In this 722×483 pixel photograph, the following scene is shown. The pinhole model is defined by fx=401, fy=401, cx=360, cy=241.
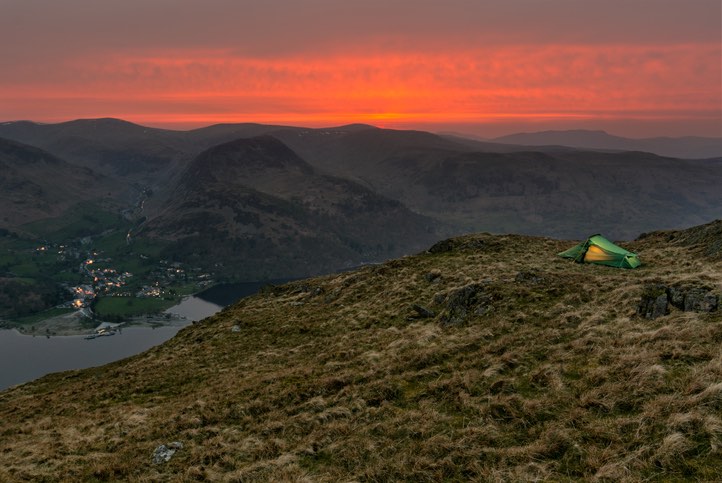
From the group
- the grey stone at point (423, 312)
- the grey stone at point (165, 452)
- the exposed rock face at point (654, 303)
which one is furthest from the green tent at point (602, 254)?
the grey stone at point (165, 452)

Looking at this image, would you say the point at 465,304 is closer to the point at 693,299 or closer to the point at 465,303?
the point at 465,303

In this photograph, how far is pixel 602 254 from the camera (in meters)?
40.8

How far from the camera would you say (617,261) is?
3912 centimetres

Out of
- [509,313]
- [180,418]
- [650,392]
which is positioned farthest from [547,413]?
[180,418]

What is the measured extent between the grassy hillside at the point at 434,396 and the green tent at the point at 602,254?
2.22 m

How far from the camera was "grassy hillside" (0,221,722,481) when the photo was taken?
12938mm

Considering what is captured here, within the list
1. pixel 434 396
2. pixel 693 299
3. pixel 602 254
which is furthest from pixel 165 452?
pixel 602 254

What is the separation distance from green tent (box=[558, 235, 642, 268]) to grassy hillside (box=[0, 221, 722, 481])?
2.22 metres

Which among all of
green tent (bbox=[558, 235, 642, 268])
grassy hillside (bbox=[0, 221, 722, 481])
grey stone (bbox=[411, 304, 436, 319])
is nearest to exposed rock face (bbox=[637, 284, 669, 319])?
grassy hillside (bbox=[0, 221, 722, 481])

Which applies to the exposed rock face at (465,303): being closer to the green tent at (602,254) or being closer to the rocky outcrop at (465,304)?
the rocky outcrop at (465,304)

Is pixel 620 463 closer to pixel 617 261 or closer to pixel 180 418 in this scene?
pixel 180 418

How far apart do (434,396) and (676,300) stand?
16.2 metres

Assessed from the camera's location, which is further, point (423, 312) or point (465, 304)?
point (423, 312)

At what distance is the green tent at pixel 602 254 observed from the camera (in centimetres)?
3856
